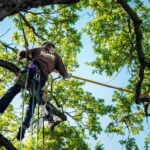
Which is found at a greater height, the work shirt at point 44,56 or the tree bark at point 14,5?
the work shirt at point 44,56

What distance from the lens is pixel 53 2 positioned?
5070 millimetres

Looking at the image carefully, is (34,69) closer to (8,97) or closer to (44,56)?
(44,56)

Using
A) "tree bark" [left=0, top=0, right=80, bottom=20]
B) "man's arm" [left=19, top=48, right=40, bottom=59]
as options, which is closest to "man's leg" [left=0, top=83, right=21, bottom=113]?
"man's arm" [left=19, top=48, right=40, bottom=59]

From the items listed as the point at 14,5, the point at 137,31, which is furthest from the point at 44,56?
the point at 14,5

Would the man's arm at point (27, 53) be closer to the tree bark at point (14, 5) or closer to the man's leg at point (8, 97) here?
the man's leg at point (8, 97)

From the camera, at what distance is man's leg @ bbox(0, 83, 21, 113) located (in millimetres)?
6457

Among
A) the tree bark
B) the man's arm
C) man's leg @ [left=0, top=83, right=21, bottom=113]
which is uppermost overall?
the man's arm

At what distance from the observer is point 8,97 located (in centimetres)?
651

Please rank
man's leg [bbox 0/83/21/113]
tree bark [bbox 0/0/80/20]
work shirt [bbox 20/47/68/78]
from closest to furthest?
tree bark [bbox 0/0/80/20], man's leg [bbox 0/83/21/113], work shirt [bbox 20/47/68/78]

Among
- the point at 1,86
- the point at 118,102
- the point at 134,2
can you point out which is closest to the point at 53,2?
the point at 134,2

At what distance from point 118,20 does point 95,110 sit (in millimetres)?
3544

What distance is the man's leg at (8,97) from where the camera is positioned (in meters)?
6.46

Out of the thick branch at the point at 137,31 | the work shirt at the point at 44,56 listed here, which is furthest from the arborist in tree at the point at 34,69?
the thick branch at the point at 137,31

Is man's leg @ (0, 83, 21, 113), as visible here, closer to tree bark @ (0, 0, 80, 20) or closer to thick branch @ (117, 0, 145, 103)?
tree bark @ (0, 0, 80, 20)
